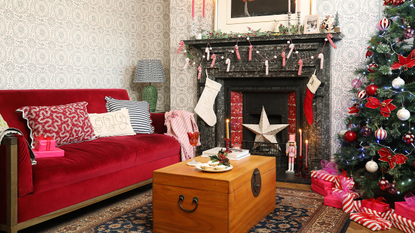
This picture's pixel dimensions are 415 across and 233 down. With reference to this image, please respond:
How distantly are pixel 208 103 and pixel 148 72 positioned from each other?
0.80m

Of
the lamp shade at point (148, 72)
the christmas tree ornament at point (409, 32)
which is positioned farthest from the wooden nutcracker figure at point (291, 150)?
the lamp shade at point (148, 72)

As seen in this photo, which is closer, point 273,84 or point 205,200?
point 205,200

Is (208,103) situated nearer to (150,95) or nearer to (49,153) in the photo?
(150,95)

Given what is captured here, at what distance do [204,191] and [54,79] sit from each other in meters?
2.23

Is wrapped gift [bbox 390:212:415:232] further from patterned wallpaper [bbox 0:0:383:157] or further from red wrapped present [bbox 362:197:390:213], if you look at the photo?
patterned wallpaper [bbox 0:0:383:157]

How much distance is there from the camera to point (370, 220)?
2213 mm

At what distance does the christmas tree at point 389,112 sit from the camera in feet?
7.60

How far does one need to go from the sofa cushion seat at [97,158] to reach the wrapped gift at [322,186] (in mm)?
1290

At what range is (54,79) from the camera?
133 inches

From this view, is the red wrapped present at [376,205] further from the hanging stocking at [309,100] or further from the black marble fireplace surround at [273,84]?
the hanging stocking at [309,100]

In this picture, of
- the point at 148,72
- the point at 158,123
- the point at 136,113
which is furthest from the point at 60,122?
the point at 148,72

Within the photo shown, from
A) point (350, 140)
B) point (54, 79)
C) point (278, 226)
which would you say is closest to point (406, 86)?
point (350, 140)

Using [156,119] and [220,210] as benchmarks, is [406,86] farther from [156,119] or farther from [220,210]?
[156,119]

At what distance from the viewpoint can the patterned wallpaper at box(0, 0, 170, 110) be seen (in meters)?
3.02
